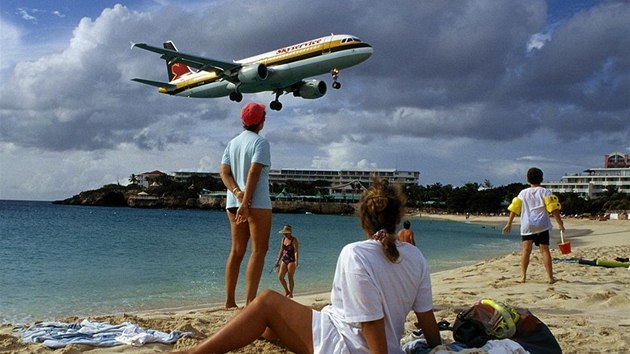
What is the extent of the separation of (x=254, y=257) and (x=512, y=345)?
7.48 ft

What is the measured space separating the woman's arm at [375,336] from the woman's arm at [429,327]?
1.02 ft

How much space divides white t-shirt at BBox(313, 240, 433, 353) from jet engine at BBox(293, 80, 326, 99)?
87.4 ft

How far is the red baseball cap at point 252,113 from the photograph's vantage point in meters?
4.56

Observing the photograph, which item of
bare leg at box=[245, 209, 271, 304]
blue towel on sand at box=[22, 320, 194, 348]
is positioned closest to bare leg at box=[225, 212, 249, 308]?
bare leg at box=[245, 209, 271, 304]

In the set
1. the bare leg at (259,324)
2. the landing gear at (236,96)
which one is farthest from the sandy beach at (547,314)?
the landing gear at (236,96)

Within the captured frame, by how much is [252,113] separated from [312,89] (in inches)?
970

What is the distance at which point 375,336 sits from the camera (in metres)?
2.40

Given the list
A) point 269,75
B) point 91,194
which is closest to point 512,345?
point 269,75

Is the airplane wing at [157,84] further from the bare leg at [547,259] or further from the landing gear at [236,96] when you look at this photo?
the bare leg at [547,259]

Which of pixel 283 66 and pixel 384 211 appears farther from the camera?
pixel 283 66

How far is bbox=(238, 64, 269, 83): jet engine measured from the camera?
86.4 feet

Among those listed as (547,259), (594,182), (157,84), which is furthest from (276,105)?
(594,182)

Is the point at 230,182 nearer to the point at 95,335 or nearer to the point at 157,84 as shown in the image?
the point at 95,335

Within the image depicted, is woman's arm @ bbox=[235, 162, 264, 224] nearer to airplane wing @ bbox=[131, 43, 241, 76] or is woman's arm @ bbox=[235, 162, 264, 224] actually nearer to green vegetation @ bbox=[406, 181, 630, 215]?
airplane wing @ bbox=[131, 43, 241, 76]
